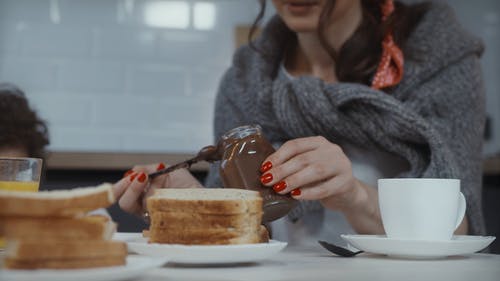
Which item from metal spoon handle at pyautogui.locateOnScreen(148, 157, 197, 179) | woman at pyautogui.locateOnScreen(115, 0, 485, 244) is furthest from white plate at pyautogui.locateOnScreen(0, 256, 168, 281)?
woman at pyautogui.locateOnScreen(115, 0, 485, 244)

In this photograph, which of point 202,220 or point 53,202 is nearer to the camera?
point 53,202

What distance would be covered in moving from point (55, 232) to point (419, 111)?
1006mm

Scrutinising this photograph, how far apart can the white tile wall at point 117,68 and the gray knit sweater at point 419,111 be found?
858 millimetres

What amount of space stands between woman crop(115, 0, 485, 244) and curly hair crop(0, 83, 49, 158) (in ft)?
1.44

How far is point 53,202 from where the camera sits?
17.8 inches

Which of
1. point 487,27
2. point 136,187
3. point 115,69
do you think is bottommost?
point 136,187

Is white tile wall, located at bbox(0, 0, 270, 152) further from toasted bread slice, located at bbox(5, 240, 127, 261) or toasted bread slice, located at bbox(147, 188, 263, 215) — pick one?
toasted bread slice, located at bbox(5, 240, 127, 261)

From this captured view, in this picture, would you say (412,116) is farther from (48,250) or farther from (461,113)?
(48,250)

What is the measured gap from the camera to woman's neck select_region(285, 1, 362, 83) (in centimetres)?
142

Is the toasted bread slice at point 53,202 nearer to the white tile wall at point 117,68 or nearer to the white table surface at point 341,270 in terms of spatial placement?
the white table surface at point 341,270

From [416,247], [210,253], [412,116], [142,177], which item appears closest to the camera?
[210,253]

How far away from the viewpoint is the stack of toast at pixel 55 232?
432mm

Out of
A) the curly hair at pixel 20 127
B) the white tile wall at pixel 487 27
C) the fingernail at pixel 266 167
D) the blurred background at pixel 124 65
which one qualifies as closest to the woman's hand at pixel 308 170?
the fingernail at pixel 266 167

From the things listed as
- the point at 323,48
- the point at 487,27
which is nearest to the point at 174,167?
A: the point at 323,48
